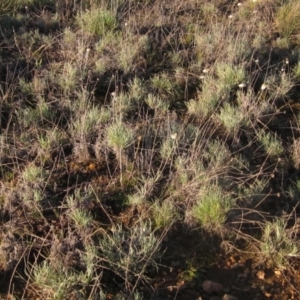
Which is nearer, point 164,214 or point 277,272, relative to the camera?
point 277,272

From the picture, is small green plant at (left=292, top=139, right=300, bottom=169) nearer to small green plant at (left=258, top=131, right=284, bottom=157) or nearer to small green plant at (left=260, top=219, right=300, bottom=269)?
small green plant at (left=258, top=131, right=284, bottom=157)

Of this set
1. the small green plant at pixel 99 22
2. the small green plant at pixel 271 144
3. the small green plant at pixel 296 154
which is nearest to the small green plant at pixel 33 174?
the small green plant at pixel 271 144

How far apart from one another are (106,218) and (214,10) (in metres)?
4.04

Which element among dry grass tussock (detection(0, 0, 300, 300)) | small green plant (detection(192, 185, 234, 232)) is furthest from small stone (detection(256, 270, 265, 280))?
small green plant (detection(192, 185, 234, 232))

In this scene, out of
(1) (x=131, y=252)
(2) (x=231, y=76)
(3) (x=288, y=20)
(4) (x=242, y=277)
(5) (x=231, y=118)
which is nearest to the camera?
(1) (x=131, y=252)

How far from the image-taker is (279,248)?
375 cm

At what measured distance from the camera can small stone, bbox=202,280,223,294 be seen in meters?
3.53

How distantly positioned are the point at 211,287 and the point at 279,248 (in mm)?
576

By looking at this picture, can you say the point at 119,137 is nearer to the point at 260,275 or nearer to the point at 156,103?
the point at 156,103

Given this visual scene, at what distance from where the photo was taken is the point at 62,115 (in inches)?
197

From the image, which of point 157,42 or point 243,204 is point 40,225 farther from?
point 157,42

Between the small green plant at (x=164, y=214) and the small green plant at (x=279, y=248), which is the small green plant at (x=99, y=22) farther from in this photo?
the small green plant at (x=279, y=248)

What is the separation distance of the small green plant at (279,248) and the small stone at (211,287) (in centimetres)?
42

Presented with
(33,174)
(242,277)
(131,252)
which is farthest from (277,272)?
(33,174)
